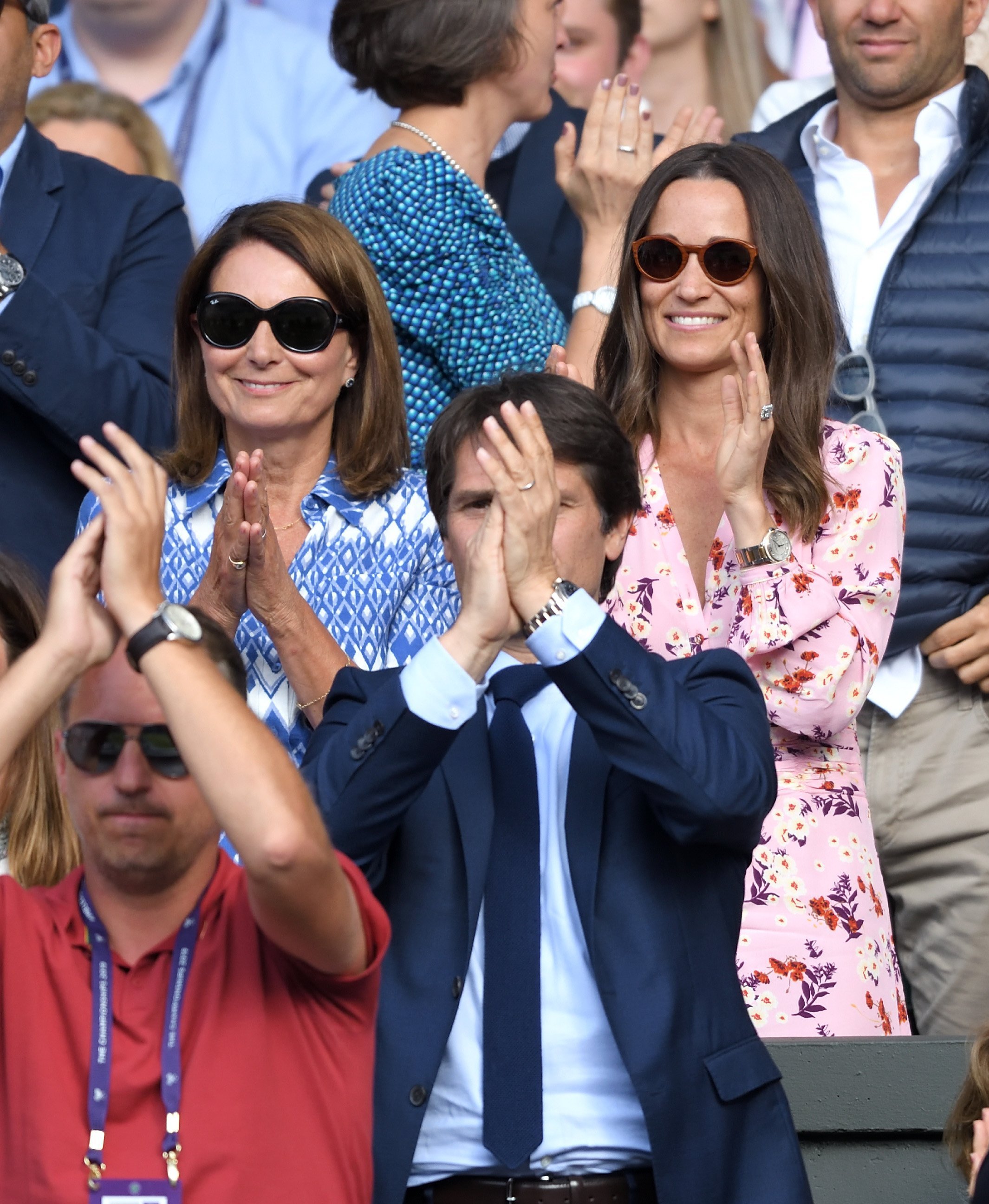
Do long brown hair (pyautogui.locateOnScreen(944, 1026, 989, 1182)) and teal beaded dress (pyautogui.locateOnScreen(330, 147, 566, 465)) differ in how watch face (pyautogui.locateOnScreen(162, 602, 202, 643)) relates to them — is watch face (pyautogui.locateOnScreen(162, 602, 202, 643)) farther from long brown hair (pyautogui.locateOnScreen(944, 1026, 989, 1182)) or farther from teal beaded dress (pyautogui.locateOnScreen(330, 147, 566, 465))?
teal beaded dress (pyautogui.locateOnScreen(330, 147, 566, 465))

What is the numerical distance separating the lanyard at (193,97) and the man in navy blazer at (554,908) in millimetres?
3525

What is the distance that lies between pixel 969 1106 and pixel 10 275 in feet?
7.56

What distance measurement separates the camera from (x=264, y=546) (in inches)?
129

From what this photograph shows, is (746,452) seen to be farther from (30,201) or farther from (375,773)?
(30,201)

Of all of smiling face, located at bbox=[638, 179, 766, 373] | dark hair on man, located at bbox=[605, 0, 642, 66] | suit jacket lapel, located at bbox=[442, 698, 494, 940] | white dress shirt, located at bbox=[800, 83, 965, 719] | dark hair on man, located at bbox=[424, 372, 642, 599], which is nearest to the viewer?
suit jacket lapel, located at bbox=[442, 698, 494, 940]

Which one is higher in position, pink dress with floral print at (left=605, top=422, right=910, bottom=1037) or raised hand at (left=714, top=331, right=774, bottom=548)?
raised hand at (left=714, top=331, right=774, bottom=548)

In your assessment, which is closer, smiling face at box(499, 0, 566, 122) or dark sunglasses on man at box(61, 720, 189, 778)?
dark sunglasses on man at box(61, 720, 189, 778)

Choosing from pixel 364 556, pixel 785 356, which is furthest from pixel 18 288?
pixel 785 356

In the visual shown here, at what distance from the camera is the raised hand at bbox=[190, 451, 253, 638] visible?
326 cm

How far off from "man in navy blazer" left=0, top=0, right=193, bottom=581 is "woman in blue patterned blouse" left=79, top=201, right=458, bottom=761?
22cm

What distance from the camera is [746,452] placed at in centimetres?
342

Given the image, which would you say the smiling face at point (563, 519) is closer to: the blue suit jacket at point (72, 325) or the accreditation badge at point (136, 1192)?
the accreditation badge at point (136, 1192)

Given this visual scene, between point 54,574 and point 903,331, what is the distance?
2519 mm

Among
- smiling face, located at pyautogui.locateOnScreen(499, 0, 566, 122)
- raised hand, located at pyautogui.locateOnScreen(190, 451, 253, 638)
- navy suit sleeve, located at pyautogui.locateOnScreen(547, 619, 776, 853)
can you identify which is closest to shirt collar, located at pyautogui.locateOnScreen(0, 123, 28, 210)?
smiling face, located at pyautogui.locateOnScreen(499, 0, 566, 122)
